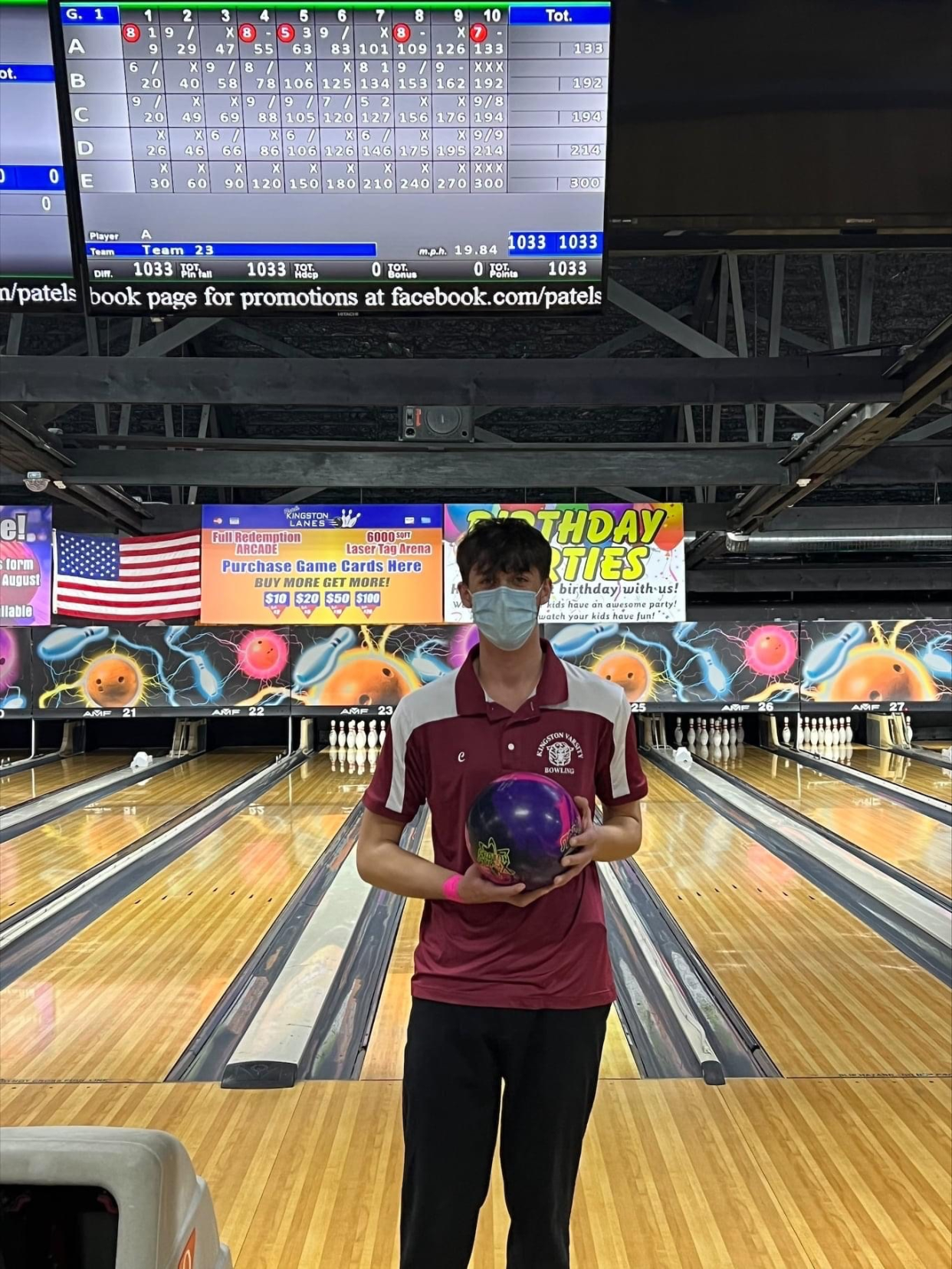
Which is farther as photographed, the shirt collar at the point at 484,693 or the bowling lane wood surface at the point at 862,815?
the bowling lane wood surface at the point at 862,815

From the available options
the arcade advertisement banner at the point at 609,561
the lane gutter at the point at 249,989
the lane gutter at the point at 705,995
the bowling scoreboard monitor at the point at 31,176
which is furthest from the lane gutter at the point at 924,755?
the bowling scoreboard monitor at the point at 31,176

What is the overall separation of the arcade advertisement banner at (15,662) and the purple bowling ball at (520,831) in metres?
7.23

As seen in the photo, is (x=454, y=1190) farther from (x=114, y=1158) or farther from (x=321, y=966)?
(x=321, y=966)

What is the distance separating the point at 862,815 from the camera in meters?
6.01

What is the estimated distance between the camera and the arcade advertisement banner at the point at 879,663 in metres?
8.23

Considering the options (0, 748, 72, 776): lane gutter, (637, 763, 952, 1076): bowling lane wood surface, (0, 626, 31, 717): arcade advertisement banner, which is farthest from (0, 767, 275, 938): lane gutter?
(637, 763, 952, 1076): bowling lane wood surface

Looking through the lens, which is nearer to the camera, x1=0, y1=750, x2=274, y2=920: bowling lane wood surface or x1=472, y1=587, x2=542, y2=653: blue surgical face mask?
x1=472, y1=587, x2=542, y2=653: blue surgical face mask

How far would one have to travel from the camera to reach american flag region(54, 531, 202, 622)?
219 inches

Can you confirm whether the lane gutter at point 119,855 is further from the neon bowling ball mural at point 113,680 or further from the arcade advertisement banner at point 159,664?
the neon bowling ball mural at point 113,680

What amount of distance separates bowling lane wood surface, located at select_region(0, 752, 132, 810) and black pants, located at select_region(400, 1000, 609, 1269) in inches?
244

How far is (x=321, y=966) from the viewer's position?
132 inches

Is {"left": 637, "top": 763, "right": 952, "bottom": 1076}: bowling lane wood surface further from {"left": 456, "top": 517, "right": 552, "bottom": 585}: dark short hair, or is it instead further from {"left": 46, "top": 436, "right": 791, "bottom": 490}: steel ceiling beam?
{"left": 46, "top": 436, "right": 791, "bottom": 490}: steel ceiling beam

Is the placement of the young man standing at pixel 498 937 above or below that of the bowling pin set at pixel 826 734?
above

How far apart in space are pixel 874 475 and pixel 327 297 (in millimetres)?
4673
